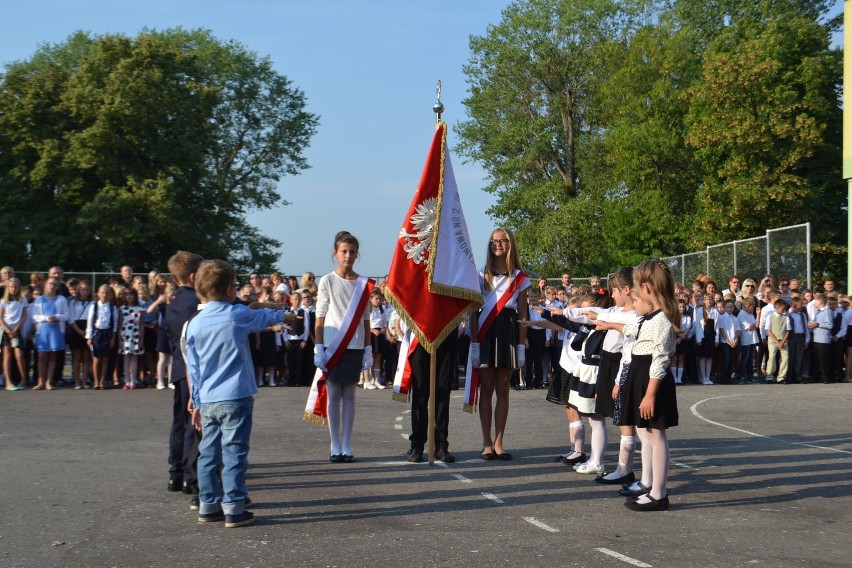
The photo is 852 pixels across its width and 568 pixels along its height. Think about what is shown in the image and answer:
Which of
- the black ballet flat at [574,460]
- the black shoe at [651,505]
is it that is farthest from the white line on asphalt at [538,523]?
the black ballet flat at [574,460]

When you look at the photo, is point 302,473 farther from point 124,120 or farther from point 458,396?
point 124,120

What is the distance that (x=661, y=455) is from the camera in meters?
7.87

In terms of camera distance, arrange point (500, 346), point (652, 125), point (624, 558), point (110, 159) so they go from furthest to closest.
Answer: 1. point (652, 125)
2. point (110, 159)
3. point (500, 346)
4. point (624, 558)

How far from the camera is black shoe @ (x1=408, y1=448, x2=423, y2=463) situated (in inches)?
396

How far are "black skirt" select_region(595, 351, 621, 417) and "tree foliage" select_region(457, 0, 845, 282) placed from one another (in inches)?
1417

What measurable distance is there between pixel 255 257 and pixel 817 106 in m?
29.9

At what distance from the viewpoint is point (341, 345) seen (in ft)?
32.8

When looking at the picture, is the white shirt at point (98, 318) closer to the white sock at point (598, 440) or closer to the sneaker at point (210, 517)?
the white sock at point (598, 440)

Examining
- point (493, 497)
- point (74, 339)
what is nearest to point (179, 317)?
point (493, 497)

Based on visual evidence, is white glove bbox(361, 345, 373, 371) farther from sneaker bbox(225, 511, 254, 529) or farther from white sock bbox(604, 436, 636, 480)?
sneaker bbox(225, 511, 254, 529)

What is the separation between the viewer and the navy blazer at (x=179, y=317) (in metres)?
8.52

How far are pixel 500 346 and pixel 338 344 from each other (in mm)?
1616

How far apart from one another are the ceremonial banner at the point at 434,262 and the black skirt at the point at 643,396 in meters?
2.37

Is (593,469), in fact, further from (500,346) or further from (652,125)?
(652,125)
